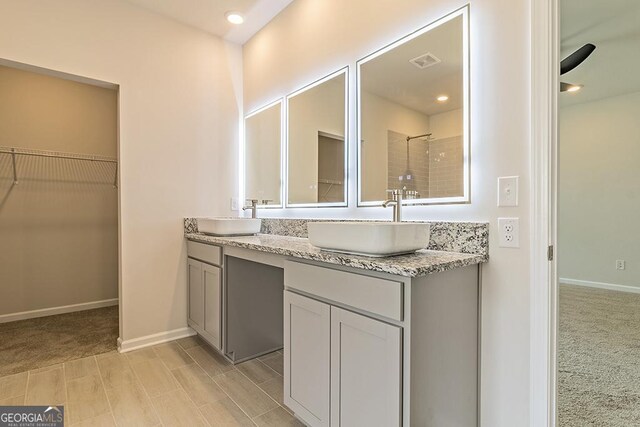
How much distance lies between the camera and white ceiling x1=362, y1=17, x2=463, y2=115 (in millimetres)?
1479

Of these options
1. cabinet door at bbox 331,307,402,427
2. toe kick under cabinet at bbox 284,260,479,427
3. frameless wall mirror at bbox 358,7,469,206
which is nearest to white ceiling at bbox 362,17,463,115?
frameless wall mirror at bbox 358,7,469,206

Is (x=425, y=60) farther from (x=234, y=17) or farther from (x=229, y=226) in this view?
(x=234, y=17)

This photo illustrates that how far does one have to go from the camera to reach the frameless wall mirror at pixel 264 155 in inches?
104

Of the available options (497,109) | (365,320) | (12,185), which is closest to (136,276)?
(12,185)

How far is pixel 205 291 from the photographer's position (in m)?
2.34

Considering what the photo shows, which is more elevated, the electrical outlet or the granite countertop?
the electrical outlet

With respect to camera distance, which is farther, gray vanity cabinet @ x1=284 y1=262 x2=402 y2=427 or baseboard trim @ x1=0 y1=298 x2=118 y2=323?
baseboard trim @ x1=0 y1=298 x2=118 y2=323

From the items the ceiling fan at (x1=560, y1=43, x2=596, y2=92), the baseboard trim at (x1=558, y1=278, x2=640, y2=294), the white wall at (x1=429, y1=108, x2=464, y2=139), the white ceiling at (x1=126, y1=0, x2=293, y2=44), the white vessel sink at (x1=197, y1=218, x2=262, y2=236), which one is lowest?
the baseboard trim at (x1=558, y1=278, x2=640, y2=294)

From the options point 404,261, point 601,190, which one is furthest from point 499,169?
point 601,190

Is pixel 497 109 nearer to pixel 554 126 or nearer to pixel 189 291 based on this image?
pixel 554 126

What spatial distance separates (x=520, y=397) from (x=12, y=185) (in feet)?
13.8

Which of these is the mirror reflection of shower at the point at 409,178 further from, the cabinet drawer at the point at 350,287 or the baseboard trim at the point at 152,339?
the baseboard trim at the point at 152,339

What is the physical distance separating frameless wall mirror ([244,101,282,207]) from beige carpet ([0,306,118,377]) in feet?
5.42

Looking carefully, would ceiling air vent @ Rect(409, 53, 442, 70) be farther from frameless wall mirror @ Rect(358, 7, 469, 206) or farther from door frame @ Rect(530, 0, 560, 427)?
door frame @ Rect(530, 0, 560, 427)
